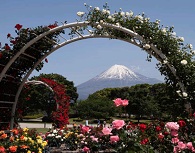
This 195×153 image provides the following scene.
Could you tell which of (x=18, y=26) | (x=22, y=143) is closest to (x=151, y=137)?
(x=22, y=143)

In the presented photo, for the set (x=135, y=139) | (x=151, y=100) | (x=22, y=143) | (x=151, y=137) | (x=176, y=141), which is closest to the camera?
(x=135, y=139)

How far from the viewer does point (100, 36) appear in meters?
8.28

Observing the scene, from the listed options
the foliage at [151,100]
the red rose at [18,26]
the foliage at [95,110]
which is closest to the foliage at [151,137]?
the foliage at [151,100]

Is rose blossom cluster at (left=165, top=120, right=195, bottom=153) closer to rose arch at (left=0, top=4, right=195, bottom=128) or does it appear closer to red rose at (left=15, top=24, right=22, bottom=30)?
rose arch at (left=0, top=4, right=195, bottom=128)

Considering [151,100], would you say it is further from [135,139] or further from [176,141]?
[135,139]

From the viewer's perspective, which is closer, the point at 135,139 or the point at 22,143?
the point at 135,139

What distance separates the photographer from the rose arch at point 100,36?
7.46m

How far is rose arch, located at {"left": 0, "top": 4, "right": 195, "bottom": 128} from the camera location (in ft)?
24.5

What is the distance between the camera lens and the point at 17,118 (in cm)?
990

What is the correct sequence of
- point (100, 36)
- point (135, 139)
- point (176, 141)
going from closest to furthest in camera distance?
point (135, 139), point (176, 141), point (100, 36)

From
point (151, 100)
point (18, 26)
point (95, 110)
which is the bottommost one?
point (95, 110)

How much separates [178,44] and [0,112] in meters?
4.91

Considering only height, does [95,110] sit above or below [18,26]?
below

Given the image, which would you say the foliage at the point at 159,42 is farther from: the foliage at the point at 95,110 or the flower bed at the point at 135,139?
the foliage at the point at 95,110
